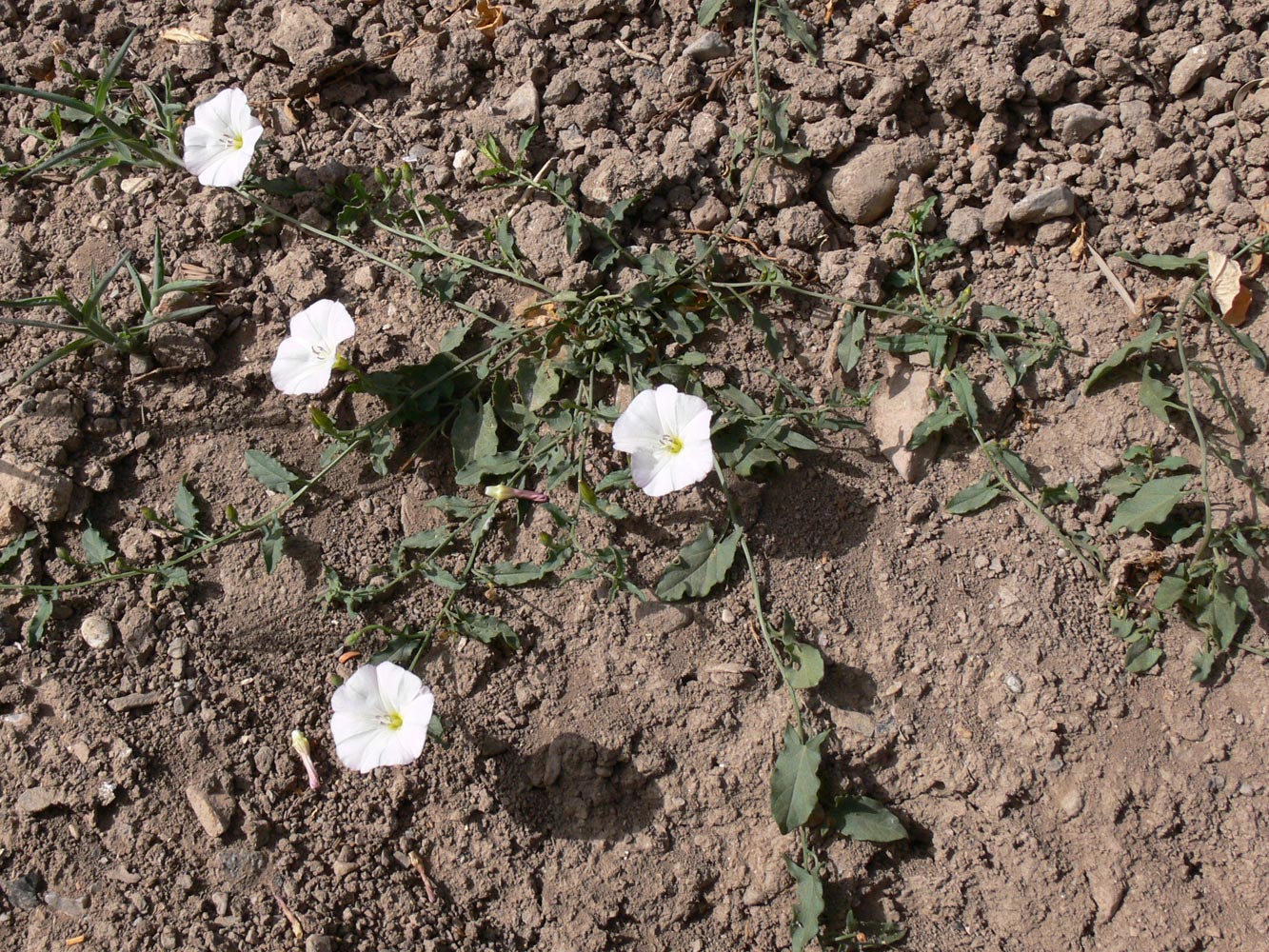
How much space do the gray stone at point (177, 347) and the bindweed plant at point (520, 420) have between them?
0.08 m

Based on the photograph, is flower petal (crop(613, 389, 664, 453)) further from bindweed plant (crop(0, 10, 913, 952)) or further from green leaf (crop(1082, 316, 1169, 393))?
green leaf (crop(1082, 316, 1169, 393))

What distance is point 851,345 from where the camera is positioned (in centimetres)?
279

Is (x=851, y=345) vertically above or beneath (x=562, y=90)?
beneath

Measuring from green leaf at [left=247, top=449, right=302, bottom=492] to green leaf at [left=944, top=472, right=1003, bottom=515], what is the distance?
185cm

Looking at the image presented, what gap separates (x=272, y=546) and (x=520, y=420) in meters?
0.77

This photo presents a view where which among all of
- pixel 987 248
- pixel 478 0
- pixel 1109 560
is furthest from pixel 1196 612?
pixel 478 0

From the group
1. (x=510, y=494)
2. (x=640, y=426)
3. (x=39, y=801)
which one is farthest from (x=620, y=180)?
(x=39, y=801)

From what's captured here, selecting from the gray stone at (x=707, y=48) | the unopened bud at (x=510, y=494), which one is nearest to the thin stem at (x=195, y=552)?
the unopened bud at (x=510, y=494)

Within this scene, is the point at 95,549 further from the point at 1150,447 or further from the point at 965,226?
the point at 1150,447

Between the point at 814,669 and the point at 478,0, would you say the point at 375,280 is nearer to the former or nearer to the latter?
the point at 478,0

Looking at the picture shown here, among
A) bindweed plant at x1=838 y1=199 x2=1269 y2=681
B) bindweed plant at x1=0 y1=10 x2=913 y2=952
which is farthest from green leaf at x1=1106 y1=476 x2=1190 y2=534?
bindweed plant at x1=0 y1=10 x2=913 y2=952

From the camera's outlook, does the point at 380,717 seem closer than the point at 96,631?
Yes

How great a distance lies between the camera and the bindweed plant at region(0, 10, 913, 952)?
2525mm

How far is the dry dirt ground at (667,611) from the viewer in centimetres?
A: 249
